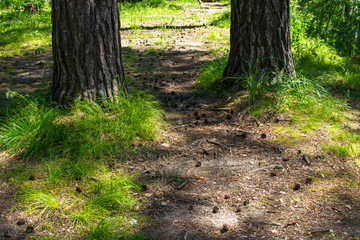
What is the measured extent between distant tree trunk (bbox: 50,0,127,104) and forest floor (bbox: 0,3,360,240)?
→ 3.32ft

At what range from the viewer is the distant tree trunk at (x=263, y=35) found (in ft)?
15.0

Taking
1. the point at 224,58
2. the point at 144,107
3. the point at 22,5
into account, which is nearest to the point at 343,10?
the point at 224,58

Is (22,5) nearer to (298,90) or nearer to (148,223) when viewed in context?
(298,90)

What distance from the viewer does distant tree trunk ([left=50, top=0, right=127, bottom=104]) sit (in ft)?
12.7

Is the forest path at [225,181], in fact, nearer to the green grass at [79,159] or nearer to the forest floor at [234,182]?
the forest floor at [234,182]

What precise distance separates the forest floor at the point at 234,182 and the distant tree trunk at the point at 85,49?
1.01 metres

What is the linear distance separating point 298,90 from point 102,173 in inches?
109

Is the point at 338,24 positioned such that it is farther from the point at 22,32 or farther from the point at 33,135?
the point at 22,32

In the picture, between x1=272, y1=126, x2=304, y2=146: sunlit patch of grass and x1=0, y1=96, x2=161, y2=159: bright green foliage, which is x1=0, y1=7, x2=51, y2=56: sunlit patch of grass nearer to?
x1=0, y1=96, x2=161, y2=159: bright green foliage

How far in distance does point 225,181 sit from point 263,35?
93.6 inches

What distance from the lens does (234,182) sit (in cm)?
320

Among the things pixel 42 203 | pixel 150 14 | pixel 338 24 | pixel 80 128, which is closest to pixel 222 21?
pixel 150 14

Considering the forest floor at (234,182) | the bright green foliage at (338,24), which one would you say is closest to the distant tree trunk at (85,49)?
the forest floor at (234,182)

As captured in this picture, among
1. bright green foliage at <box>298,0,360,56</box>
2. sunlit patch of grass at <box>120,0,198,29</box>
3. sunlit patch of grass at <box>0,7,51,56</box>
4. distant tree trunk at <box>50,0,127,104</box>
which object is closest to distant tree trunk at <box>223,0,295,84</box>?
distant tree trunk at <box>50,0,127,104</box>
